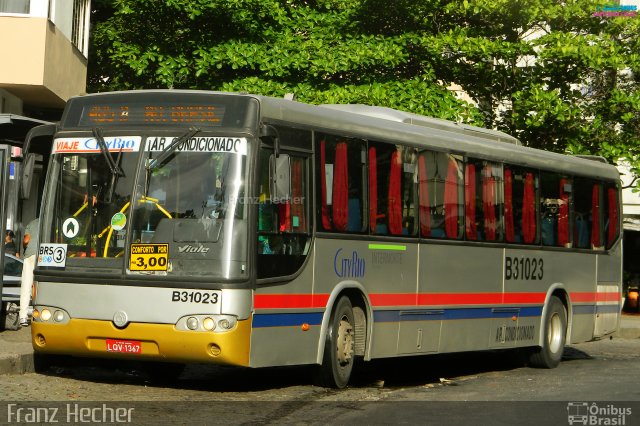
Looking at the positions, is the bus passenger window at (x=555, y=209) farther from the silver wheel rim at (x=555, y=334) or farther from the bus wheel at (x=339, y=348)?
the bus wheel at (x=339, y=348)

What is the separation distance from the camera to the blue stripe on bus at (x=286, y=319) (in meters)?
11.9

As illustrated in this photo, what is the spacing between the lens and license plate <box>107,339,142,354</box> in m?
11.8

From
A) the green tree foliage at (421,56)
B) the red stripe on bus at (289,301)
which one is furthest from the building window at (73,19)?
the red stripe on bus at (289,301)

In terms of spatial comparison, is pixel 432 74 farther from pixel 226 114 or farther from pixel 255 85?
pixel 226 114

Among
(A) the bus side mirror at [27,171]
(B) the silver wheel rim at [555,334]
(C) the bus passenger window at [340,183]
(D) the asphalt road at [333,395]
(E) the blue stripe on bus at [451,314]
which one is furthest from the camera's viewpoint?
(B) the silver wheel rim at [555,334]

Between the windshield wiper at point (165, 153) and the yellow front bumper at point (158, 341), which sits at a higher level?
the windshield wiper at point (165, 153)

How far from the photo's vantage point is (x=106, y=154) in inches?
482

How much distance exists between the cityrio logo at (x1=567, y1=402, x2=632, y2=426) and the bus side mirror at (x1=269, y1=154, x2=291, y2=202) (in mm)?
3343

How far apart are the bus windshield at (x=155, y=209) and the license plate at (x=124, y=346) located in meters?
0.64

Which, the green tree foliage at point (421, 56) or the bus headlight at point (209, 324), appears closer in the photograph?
the bus headlight at point (209, 324)

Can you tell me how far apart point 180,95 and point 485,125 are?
16.5m

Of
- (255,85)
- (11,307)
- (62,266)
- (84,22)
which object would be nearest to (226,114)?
(62,266)

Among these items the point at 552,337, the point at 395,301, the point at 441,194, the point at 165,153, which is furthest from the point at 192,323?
the point at 552,337

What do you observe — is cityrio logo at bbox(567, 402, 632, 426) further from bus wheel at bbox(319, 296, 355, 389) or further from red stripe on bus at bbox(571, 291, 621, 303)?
red stripe on bus at bbox(571, 291, 621, 303)
